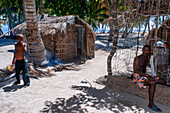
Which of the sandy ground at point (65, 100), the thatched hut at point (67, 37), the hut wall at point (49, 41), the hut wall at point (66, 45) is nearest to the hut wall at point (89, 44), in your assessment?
the thatched hut at point (67, 37)

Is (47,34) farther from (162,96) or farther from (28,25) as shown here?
(162,96)

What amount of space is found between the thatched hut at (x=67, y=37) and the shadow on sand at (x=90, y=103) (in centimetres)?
489

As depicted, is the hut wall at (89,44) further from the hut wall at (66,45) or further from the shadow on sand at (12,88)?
the shadow on sand at (12,88)

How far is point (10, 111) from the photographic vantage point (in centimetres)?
319

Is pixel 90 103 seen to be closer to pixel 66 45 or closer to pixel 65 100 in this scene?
pixel 65 100

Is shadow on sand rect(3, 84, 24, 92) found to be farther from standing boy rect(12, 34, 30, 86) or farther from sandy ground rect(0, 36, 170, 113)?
standing boy rect(12, 34, 30, 86)

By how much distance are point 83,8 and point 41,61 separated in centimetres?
1399

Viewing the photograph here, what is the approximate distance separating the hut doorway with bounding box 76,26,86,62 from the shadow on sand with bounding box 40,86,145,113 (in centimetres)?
537

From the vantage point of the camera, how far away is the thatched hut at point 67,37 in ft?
28.3

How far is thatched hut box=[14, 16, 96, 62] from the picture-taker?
8.62 meters

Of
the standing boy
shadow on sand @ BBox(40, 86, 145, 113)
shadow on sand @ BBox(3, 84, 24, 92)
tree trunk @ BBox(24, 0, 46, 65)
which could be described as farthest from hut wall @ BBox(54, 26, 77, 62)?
shadow on sand @ BBox(40, 86, 145, 113)

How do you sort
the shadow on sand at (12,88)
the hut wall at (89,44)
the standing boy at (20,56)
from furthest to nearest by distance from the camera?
the hut wall at (89,44) < the standing boy at (20,56) < the shadow on sand at (12,88)

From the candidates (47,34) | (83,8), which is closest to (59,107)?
(47,34)

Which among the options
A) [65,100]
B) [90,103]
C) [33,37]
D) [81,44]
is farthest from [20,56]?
[81,44]
